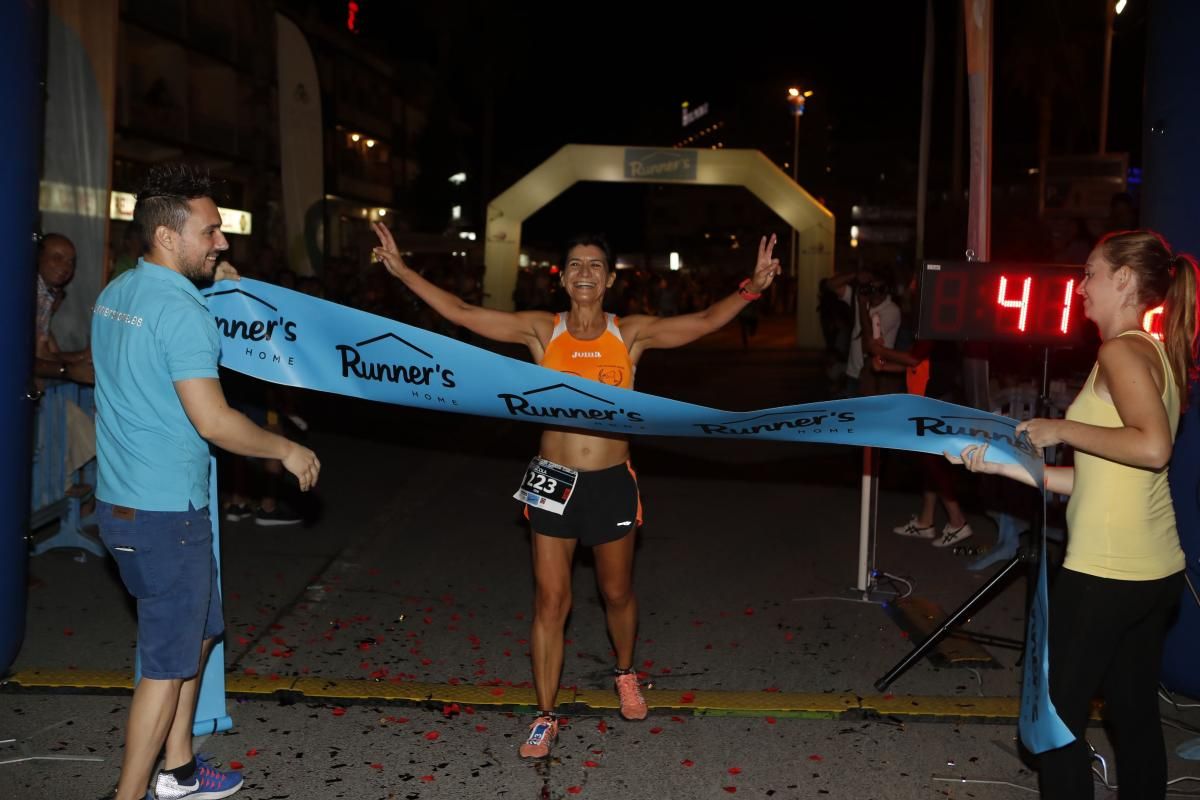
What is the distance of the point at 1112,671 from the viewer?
11.8 feet

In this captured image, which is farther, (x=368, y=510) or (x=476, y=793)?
(x=368, y=510)

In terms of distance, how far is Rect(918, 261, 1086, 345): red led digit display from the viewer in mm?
5262

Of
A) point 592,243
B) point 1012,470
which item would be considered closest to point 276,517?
point 592,243

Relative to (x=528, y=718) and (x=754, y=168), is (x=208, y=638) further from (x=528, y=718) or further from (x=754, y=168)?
(x=754, y=168)

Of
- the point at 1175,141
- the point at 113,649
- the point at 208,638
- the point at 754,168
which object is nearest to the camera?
the point at 208,638

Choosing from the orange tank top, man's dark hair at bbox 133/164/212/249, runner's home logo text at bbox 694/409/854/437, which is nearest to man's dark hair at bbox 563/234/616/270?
the orange tank top

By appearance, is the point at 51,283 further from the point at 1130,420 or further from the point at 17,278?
the point at 1130,420

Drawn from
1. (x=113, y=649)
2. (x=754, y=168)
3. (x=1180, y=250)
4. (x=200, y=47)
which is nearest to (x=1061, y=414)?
(x=1180, y=250)

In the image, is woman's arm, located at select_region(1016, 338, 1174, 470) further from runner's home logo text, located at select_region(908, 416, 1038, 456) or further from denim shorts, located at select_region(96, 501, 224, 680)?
denim shorts, located at select_region(96, 501, 224, 680)

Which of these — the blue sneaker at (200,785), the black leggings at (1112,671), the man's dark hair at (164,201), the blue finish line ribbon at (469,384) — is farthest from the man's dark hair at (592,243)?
the blue sneaker at (200,785)

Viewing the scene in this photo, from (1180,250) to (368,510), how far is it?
645 cm

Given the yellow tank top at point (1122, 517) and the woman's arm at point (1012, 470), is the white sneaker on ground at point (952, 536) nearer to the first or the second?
the woman's arm at point (1012, 470)

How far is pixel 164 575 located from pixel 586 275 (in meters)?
2.03

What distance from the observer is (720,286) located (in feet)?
155
